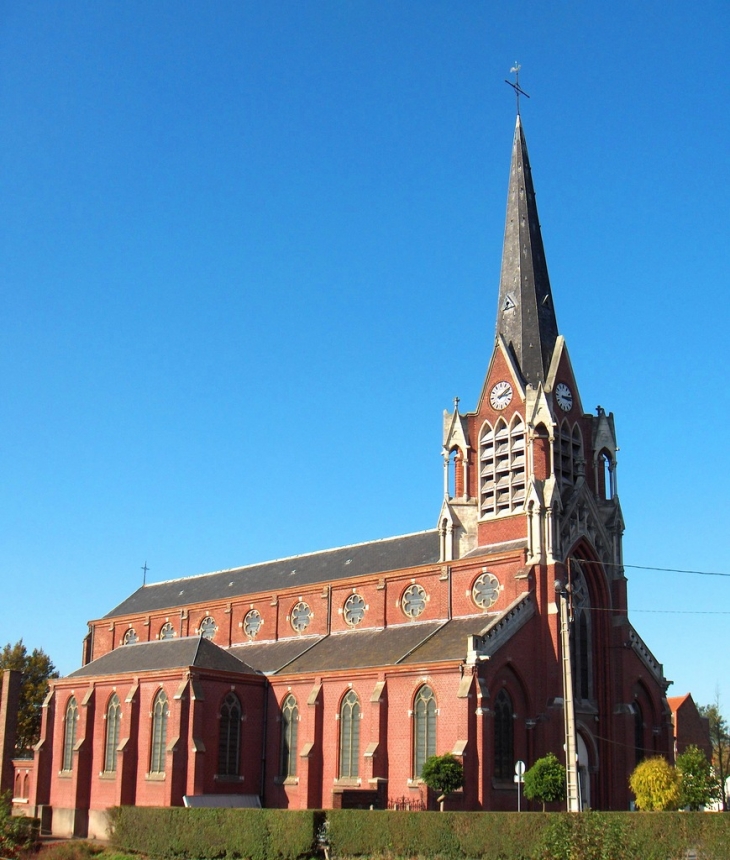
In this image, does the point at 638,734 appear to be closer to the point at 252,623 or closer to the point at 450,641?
the point at 450,641

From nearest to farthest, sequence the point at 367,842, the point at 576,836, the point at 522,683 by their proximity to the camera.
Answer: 1. the point at 576,836
2. the point at 367,842
3. the point at 522,683

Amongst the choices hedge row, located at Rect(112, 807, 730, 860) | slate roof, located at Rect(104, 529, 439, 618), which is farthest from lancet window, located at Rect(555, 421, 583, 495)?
hedge row, located at Rect(112, 807, 730, 860)

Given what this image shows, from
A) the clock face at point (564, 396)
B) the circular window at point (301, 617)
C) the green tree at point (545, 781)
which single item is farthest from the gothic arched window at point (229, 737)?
the clock face at point (564, 396)

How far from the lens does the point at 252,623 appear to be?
6197 centimetres

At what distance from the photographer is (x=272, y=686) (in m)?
52.6

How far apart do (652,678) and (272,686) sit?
65.8 ft

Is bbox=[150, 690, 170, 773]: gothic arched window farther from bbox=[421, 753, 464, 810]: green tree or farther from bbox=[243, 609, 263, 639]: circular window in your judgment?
bbox=[421, 753, 464, 810]: green tree

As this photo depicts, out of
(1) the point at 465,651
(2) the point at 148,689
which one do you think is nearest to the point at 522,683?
(1) the point at 465,651

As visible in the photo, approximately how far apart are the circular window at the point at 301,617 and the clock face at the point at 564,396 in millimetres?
19104

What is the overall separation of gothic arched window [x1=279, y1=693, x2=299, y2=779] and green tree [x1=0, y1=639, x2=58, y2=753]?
3410 centimetres

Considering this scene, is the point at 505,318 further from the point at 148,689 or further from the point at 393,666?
the point at 148,689

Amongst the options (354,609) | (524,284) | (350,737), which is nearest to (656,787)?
(350,737)

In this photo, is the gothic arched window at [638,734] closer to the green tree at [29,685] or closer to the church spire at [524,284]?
the church spire at [524,284]

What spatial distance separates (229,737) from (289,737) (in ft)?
10.1
